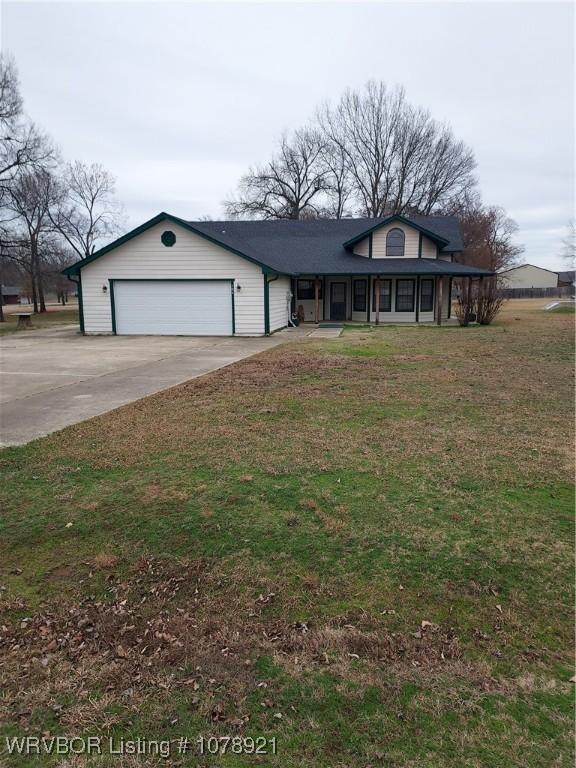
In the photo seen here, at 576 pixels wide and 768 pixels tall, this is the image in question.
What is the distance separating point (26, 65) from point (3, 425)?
28007 mm

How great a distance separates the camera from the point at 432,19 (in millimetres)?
12125

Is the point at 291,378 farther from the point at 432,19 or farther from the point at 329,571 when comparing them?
the point at 432,19

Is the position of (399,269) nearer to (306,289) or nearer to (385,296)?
(385,296)

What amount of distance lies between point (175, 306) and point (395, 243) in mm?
10947

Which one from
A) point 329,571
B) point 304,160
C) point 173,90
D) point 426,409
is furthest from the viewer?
point 304,160

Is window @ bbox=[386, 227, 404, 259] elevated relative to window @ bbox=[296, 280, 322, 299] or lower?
elevated

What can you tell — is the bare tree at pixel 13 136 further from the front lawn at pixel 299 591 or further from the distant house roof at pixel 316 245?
the front lawn at pixel 299 591

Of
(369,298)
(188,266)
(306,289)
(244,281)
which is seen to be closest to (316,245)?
(306,289)

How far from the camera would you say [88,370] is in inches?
408

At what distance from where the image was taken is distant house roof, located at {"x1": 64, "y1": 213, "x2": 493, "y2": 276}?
18609mm

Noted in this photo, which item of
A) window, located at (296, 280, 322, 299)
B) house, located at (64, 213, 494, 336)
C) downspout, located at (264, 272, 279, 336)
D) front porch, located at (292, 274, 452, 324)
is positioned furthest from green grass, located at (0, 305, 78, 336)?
front porch, located at (292, 274, 452, 324)

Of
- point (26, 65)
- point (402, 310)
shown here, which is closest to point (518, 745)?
point (402, 310)

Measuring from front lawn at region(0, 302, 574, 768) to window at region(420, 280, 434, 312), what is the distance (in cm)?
1788

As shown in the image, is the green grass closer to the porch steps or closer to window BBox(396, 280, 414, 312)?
the porch steps
